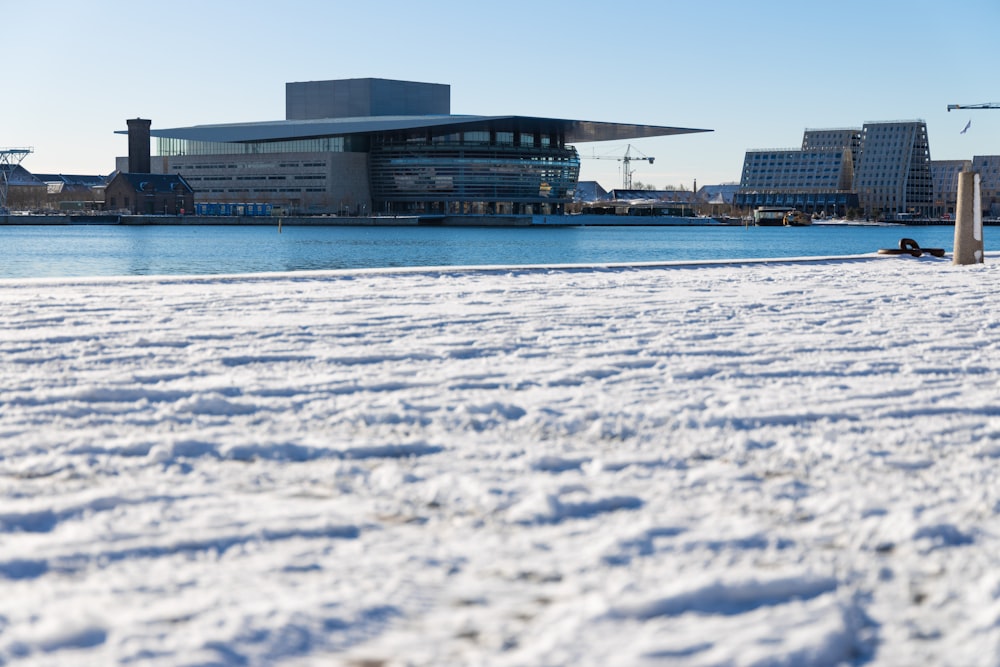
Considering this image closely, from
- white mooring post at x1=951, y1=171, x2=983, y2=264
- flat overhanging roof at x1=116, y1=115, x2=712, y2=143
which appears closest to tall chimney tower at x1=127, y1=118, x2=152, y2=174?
flat overhanging roof at x1=116, y1=115, x2=712, y2=143

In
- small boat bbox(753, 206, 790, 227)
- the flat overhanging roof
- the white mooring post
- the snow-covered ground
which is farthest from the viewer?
small boat bbox(753, 206, 790, 227)

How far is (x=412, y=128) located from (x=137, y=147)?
3721 cm

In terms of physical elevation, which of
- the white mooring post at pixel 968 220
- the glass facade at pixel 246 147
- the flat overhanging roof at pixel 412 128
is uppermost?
the flat overhanging roof at pixel 412 128

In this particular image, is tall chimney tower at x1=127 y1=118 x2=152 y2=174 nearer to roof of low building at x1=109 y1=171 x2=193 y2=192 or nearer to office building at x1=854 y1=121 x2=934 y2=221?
roof of low building at x1=109 y1=171 x2=193 y2=192

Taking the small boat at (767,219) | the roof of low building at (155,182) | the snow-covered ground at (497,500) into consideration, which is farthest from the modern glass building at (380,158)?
the snow-covered ground at (497,500)

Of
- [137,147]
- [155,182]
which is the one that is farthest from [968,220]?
[137,147]

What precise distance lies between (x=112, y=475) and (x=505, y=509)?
1.09 m

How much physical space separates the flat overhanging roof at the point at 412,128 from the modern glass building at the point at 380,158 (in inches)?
4.8

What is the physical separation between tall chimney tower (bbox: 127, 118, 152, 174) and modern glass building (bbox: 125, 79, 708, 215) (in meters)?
A: 5.97

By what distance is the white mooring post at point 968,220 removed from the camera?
14891 mm

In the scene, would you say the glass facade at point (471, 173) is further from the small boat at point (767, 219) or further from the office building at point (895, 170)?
the office building at point (895, 170)

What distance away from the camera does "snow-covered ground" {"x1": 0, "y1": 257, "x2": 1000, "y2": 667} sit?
6.21 ft

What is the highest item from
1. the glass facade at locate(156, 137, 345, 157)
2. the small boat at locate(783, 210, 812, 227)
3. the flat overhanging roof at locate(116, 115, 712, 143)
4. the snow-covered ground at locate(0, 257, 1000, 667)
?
the flat overhanging roof at locate(116, 115, 712, 143)

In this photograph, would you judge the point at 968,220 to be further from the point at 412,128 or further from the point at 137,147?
the point at 137,147
